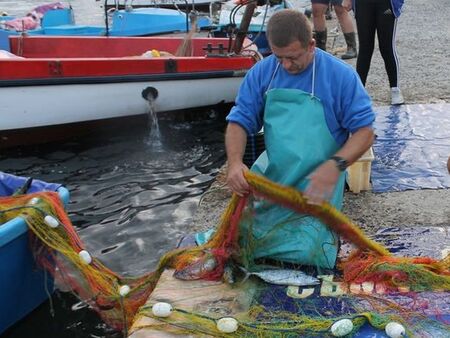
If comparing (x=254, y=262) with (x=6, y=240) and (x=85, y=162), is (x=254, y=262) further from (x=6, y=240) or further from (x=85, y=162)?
(x=85, y=162)

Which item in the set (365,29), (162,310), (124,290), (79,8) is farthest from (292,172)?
(79,8)

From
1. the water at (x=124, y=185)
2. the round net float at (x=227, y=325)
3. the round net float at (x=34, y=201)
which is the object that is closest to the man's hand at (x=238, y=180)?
the round net float at (x=227, y=325)

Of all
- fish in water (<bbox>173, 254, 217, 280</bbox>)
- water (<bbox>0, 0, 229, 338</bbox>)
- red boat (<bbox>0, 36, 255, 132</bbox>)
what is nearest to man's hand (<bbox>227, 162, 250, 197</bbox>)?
fish in water (<bbox>173, 254, 217, 280</bbox>)

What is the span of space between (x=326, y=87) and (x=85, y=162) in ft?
14.9

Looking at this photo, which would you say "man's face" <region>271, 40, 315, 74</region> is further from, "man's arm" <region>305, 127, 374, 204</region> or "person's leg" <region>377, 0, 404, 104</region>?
"person's leg" <region>377, 0, 404, 104</region>

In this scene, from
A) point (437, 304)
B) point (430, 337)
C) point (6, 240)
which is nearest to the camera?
point (430, 337)

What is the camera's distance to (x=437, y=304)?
3.05 m

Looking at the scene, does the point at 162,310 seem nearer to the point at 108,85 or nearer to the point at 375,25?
the point at 375,25

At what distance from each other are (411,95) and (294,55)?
4976mm

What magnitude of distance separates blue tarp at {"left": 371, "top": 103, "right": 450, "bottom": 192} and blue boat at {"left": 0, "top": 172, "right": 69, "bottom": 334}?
9.00 ft

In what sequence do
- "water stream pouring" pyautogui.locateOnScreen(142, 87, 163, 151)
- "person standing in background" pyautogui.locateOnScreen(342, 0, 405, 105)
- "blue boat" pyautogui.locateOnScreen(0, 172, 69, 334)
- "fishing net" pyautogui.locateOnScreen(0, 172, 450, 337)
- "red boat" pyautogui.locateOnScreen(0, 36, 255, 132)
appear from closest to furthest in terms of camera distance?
1. "fishing net" pyautogui.locateOnScreen(0, 172, 450, 337)
2. "blue boat" pyautogui.locateOnScreen(0, 172, 69, 334)
3. "person standing in background" pyautogui.locateOnScreen(342, 0, 405, 105)
4. "red boat" pyautogui.locateOnScreen(0, 36, 255, 132)
5. "water stream pouring" pyautogui.locateOnScreen(142, 87, 163, 151)

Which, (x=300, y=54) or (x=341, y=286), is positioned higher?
(x=300, y=54)

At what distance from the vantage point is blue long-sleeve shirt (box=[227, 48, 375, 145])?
10.2 ft

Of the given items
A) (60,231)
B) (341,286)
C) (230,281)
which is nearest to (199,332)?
(230,281)
